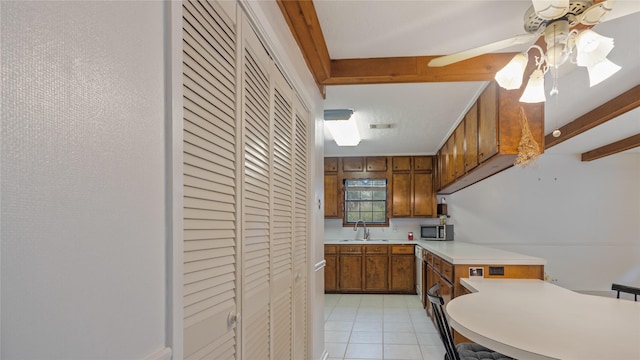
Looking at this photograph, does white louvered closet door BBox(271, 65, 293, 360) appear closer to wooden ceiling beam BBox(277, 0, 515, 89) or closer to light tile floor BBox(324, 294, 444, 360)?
wooden ceiling beam BBox(277, 0, 515, 89)

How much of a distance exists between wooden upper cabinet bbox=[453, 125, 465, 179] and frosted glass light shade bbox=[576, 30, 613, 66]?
8.33ft

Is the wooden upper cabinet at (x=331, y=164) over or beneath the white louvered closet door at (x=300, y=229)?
over

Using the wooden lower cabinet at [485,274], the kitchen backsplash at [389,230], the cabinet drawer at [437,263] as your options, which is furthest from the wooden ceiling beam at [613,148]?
the wooden lower cabinet at [485,274]

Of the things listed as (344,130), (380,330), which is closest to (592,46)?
(344,130)

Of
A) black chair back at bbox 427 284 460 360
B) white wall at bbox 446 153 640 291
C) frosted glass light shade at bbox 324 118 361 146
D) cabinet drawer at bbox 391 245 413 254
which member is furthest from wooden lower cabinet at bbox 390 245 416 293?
black chair back at bbox 427 284 460 360

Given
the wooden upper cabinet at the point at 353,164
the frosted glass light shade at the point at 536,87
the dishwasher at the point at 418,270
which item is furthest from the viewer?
the wooden upper cabinet at the point at 353,164

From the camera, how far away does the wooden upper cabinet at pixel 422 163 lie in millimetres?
6887

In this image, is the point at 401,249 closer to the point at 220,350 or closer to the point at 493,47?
the point at 493,47

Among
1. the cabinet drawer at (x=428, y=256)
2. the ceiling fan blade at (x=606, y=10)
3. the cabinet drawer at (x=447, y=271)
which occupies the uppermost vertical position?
the ceiling fan blade at (x=606, y=10)

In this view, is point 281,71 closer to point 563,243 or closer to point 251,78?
point 251,78

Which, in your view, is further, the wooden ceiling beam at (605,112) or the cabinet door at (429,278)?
the cabinet door at (429,278)

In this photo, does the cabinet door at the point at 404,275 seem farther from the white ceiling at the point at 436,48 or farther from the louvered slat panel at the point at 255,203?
the louvered slat panel at the point at 255,203

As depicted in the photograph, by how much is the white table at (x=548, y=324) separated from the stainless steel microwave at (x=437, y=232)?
4348 millimetres

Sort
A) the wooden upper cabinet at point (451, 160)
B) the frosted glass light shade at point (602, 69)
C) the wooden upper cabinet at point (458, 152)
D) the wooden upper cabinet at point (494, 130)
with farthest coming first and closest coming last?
1. the wooden upper cabinet at point (451, 160)
2. the wooden upper cabinet at point (458, 152)
3. the wooden upper cabinet at point (494, 130)
4. the frosted glass light shade at point (602, 69)
